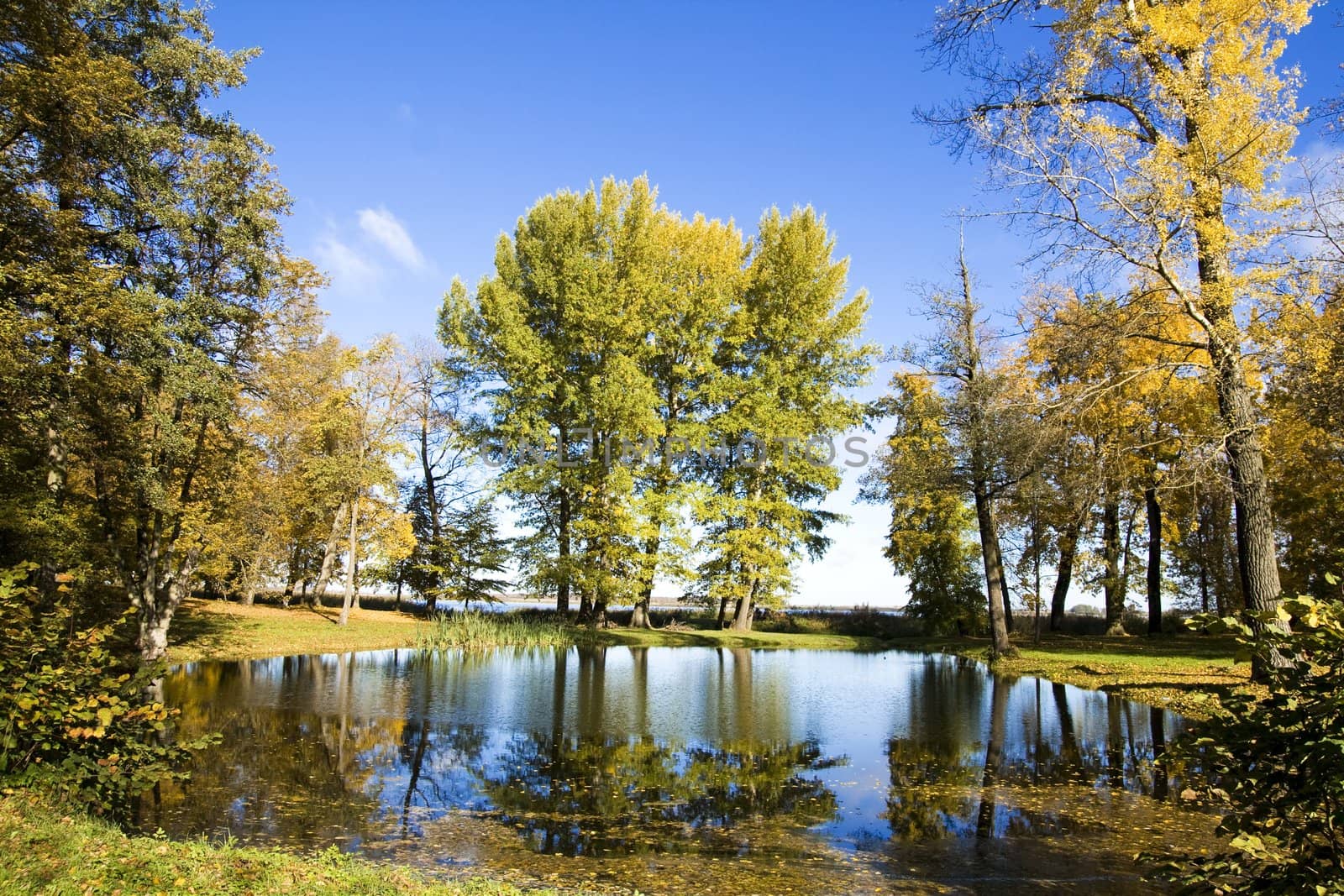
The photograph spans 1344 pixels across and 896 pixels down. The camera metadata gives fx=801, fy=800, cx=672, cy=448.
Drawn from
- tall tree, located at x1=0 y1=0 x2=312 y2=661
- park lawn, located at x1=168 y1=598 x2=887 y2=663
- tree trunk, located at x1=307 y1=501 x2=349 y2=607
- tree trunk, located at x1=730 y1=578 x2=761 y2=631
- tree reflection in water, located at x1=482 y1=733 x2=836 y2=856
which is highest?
tall tree, located at x1=0 y1=0 x2=312 y2=661

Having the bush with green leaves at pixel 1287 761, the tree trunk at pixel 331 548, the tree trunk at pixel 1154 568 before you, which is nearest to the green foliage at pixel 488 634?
the tree trunk at pixel 331 548

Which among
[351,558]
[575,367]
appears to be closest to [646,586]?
[575,367]

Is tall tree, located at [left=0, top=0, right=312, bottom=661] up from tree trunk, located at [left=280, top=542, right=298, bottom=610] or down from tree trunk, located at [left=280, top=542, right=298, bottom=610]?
up

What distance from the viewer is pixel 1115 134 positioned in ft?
38.7

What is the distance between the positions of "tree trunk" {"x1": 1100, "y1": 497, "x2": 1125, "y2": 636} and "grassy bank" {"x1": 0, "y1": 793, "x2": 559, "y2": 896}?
27.4m

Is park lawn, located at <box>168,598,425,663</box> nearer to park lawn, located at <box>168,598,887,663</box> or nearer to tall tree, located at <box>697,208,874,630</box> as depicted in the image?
park lawn, located at <box>168,598,887,663</box>

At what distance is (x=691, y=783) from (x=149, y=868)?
5.19 metres

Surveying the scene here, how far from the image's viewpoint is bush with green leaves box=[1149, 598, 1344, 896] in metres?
3.25

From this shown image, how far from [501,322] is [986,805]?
74.4ft

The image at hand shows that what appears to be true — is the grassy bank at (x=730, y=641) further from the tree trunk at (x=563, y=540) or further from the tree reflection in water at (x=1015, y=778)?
the tree reflection in water at (x=1015, y=778)

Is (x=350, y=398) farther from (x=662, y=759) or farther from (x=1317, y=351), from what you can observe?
(x=1317, y=351)

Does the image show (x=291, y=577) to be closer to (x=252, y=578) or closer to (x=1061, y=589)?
(x=252, y=578)

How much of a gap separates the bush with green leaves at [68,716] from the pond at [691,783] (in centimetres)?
99

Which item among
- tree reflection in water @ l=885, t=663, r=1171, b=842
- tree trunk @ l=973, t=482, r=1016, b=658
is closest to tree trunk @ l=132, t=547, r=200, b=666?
tree reflection in water @ l=885, t=663, r=1171, b=842
